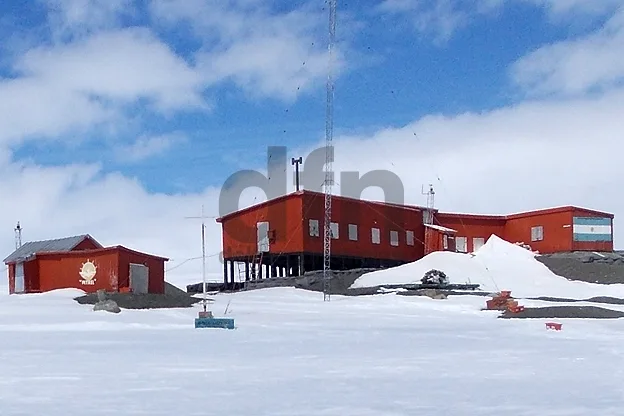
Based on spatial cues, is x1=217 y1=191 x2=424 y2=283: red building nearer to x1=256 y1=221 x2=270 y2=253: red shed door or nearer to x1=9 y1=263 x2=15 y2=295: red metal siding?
x1=256 y1=221 x2=270 y2=253: red shed door

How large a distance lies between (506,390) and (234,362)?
552cm

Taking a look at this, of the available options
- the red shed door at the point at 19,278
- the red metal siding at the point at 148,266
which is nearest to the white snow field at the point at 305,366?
the red metal siding at the point at 148,266

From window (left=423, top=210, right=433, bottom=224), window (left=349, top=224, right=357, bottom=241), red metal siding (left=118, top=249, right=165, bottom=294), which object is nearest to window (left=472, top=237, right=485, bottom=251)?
window (left=423, top=210, right=433, bottom=224)

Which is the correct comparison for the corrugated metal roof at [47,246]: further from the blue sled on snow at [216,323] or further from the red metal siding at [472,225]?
the red metal siding at [472,225]

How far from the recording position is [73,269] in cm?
3628

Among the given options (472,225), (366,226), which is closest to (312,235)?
Result: (366,226)

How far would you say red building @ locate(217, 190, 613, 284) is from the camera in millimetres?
48812

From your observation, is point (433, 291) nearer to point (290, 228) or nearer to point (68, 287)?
point (290, 228)

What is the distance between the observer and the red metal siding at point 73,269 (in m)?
35.3

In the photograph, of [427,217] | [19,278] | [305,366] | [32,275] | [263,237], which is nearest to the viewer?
[305,366]

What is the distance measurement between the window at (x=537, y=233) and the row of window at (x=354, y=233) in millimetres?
9189

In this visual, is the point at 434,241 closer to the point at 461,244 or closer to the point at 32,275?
the point at 461,244

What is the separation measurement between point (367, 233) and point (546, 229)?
13.8m

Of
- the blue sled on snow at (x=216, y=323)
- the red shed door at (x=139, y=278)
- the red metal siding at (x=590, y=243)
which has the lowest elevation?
the blue sled on snow at (x=216, y=323)
